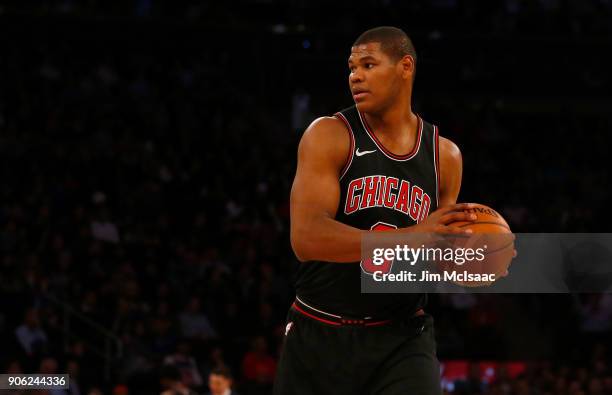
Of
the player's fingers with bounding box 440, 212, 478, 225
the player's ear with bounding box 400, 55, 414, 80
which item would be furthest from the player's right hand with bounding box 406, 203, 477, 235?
the player's ear with bounding box 400, 55, 414, 80

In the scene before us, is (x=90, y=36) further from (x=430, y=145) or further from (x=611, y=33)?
(x=430, y=145)

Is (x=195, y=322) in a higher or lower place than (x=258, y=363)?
higher

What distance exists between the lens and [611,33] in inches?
781

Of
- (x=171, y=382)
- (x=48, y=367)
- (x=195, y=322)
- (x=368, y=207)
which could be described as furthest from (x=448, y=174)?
(x=195, y=322)

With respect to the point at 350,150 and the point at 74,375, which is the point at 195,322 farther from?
the point at 350,150

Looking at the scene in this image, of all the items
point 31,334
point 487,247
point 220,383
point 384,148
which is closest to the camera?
point 487,247

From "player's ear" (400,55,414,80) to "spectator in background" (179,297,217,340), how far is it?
7939 mm

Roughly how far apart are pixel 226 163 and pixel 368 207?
38.9 ft

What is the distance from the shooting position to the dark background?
37.6 feet

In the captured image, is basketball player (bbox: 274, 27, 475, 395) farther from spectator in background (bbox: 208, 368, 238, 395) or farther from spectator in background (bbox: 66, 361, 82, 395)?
spectator in background (bbox: 66, 361, 82, 395)

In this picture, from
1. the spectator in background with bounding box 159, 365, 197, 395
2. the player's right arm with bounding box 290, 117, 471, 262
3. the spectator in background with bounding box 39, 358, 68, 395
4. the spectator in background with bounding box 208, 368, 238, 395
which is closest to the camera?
the player's right arm with bounding box 290, 117, 471, 262

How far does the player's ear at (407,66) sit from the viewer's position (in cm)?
414

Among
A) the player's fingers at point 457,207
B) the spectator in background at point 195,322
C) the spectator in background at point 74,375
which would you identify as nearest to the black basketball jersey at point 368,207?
the player's fingers at point 457,207

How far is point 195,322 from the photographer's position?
1187 centimetres
